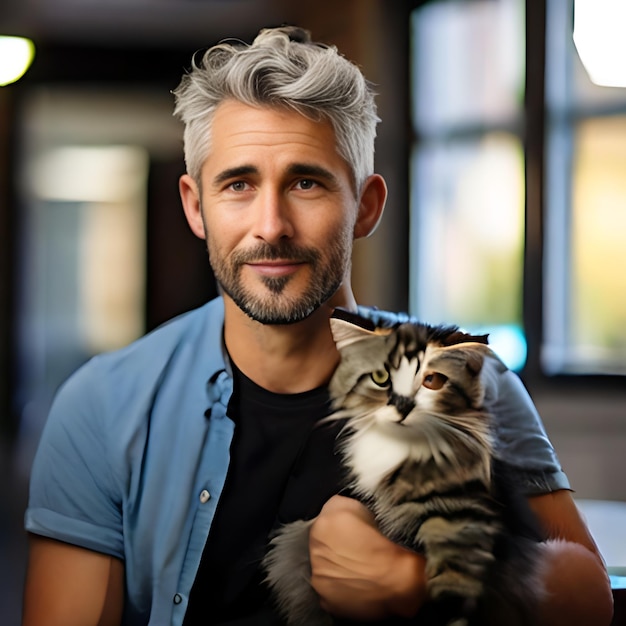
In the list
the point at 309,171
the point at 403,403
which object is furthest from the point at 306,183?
the point at 403,403

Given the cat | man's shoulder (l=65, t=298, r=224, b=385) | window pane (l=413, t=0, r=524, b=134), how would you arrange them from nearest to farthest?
the cat, man's shoulder (l=65, t=298, r=224, b=385), window pane (l=413, t=0, r=524, b=134)

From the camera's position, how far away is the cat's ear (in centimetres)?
80

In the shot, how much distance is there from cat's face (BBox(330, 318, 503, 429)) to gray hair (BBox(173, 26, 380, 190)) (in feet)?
Result: 0.55

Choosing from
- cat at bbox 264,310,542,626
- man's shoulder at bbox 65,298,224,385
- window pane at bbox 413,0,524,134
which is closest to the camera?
cat at bbox 264,310,542,626

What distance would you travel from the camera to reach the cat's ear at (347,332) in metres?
0.80

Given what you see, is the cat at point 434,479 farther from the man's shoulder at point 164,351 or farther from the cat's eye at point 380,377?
the man's shoulder at point 164,351

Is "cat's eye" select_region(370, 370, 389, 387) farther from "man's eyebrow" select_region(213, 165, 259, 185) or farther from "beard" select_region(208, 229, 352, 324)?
"man's eyebrow" select_region(213, 165, 259, 185)

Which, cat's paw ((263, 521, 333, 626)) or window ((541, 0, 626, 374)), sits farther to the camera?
window ((541, 0, 626, 374))

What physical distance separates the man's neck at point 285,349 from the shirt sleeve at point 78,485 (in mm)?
153

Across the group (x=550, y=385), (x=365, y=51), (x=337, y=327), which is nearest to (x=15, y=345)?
(x=337, y=327)

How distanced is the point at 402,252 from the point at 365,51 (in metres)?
0.22

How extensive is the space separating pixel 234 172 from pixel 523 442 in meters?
0.40

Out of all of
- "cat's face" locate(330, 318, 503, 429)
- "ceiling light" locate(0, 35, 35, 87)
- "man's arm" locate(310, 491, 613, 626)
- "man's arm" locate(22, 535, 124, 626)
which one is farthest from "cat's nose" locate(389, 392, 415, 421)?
"ceiling light" locate(0, 35, 35, 87)

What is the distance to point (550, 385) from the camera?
96 cm
